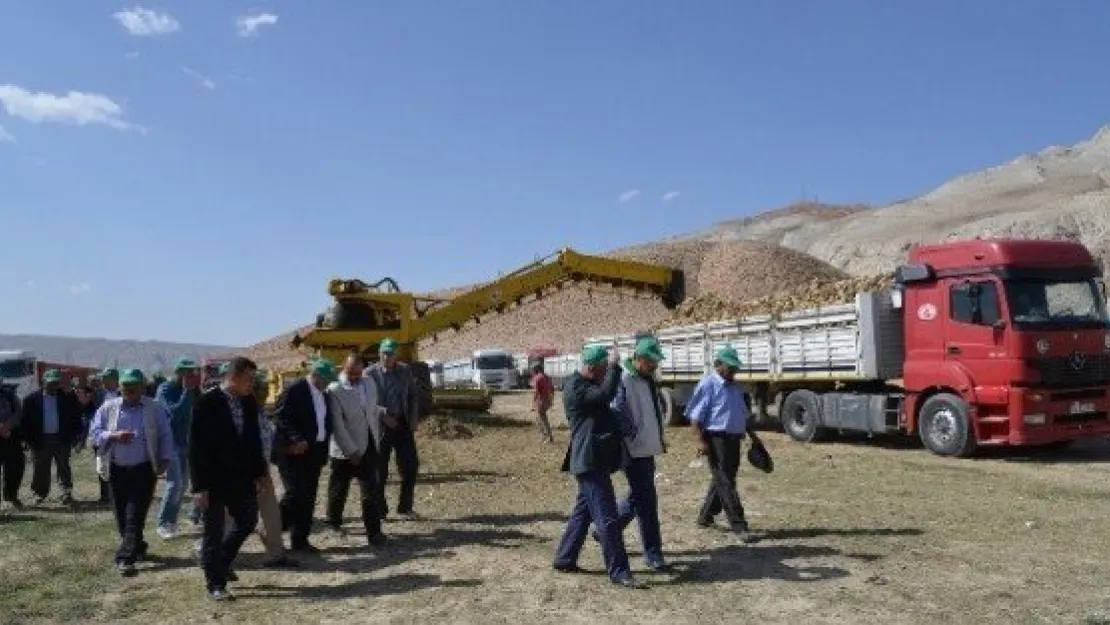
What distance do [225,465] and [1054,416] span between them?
1111 centimetres

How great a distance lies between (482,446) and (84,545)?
951 cm

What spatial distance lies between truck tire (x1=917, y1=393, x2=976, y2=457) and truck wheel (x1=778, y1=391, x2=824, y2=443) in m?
2.18

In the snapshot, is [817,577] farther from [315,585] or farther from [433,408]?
[433,408]

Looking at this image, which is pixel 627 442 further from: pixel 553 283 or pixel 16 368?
pixel 16 368

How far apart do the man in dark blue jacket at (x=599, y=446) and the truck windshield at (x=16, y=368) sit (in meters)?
29.2

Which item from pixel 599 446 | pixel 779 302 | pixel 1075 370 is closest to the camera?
pixel 599 446

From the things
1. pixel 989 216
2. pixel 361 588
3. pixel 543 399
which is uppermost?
pixel 989 216

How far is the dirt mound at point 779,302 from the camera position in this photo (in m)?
18.9

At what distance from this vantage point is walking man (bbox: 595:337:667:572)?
7.21 m

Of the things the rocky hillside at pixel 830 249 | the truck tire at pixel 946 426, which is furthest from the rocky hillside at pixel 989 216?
the truck tire at pixel 946 426

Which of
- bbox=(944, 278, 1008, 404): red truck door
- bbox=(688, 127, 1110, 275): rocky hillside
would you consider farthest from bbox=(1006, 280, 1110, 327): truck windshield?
bbox=(688, 127, 1110, 275): rocky hillside

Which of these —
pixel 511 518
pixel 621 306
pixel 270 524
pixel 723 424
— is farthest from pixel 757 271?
pixel 270 524

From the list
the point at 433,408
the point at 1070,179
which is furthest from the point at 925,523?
the point at 1070,179

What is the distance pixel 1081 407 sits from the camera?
528 inches
